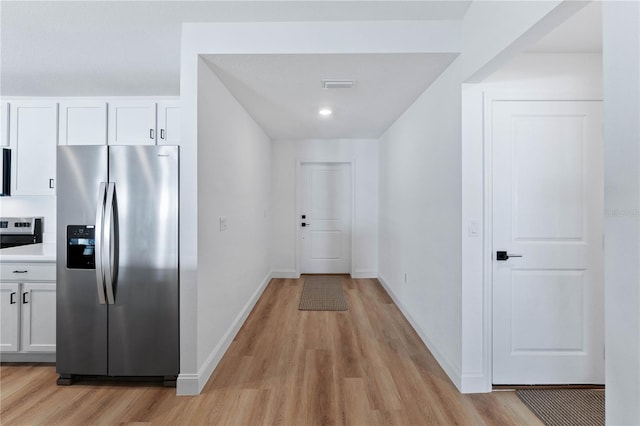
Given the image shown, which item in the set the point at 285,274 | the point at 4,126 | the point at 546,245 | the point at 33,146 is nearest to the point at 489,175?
the point at 546,245

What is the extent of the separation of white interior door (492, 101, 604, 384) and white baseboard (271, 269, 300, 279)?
3514mm

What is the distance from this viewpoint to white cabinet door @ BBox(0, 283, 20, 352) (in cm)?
244

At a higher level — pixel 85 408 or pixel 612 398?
pixel 612 398

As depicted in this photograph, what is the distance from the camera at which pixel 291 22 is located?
214cm

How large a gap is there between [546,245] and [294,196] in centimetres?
378

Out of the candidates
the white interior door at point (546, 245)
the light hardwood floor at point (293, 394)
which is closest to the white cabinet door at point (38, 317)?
the light hardwood floor at point (293, 394)

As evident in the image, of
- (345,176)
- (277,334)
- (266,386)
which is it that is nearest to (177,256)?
(266,386)

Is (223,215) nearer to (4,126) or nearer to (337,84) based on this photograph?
(337,84)

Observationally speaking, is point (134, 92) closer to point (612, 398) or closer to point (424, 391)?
point (424, 391)

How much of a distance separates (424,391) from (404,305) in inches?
58.6

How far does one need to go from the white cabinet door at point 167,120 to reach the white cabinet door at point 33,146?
1154mm

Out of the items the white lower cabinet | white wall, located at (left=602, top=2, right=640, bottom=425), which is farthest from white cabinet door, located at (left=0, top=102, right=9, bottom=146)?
white wall, located at (left=602, top=2, right=640, bottom=425)

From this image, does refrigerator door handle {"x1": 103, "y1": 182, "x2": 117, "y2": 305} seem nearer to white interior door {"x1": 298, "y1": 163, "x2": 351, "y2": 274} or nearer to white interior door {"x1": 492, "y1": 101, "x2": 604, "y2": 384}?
white interior door {"x1": 492, "y1": 101, "x2": 604, "y2": 384}

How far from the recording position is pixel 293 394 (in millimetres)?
2086
